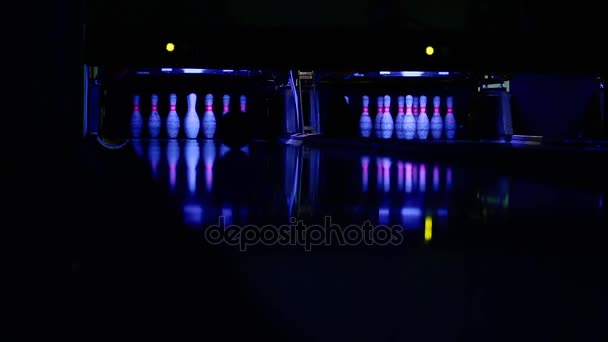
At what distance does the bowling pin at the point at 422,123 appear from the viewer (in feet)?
13.5

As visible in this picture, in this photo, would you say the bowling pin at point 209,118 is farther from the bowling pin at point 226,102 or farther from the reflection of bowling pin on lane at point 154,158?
the reflection of bowling pin on lane at point 154,158

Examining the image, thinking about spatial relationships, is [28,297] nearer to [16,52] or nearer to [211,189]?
[211,189]

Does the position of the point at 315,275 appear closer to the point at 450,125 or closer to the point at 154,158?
the point at 154,158

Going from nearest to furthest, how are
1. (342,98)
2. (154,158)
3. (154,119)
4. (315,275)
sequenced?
(315,275)
(154,158)
(342,98)
(154,119)

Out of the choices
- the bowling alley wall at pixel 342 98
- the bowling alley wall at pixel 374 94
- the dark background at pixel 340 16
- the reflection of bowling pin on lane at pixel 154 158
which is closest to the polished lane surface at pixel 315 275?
the reflection of bowling pin on lane at pixel 154 158

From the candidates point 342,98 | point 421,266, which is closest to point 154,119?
point 342,98

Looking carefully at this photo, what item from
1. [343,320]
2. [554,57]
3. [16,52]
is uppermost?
[554,57]

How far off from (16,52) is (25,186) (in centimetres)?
93

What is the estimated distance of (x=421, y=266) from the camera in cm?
37

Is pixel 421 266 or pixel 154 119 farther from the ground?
pixel 154 119

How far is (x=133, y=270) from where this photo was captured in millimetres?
339

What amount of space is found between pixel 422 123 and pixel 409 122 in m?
0.08

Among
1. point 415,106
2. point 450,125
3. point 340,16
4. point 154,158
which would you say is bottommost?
point 154,158

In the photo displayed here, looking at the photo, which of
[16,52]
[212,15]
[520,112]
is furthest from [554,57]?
[16,52]
